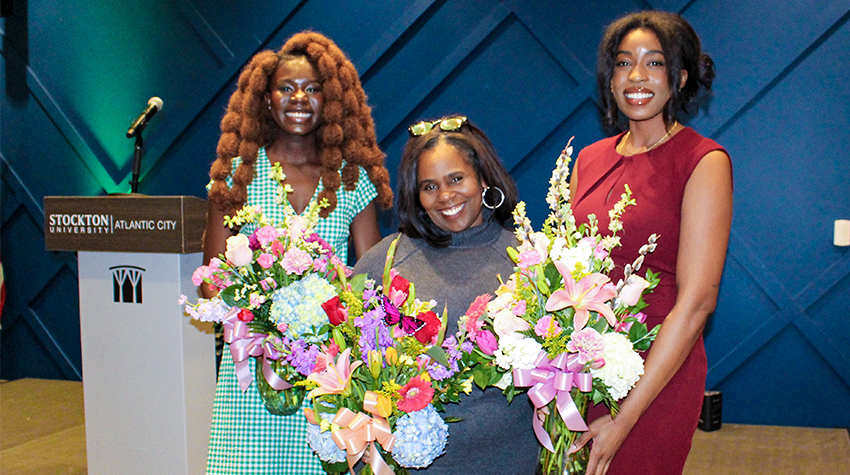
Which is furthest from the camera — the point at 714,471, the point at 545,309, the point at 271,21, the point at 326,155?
the point at 271,21

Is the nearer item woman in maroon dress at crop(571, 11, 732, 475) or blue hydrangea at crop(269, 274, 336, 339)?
blue hydrangea at crop(269, 274, 336, 339)

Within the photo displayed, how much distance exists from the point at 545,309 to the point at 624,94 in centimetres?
70

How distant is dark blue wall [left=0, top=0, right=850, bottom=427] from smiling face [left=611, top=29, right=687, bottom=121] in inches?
94.3

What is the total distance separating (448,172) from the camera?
5.70ft

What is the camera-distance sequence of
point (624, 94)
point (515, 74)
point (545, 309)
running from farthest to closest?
point (515, 74) → point (624, 94) → point (545, 309)

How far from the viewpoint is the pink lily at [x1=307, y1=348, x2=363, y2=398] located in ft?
4.16

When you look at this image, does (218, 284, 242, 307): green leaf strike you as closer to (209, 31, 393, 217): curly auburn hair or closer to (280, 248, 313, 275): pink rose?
(280, 248, 313, 275): pink rose

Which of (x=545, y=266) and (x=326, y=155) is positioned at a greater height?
(x=326, y=155)

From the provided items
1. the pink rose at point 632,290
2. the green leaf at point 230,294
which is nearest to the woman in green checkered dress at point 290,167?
the green leaf at point 230,294

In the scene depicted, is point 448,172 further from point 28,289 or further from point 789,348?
point 28,289

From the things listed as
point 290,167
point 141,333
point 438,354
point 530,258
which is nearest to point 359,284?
point 438,354

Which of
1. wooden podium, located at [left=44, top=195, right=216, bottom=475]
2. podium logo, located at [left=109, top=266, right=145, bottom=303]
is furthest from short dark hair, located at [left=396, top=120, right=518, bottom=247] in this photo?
podium logo, located at [left=109, top=266, right=145, bottom=303]

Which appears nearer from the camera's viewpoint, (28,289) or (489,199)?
(489,199)

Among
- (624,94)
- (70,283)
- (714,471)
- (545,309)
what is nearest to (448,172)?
(624,94)
